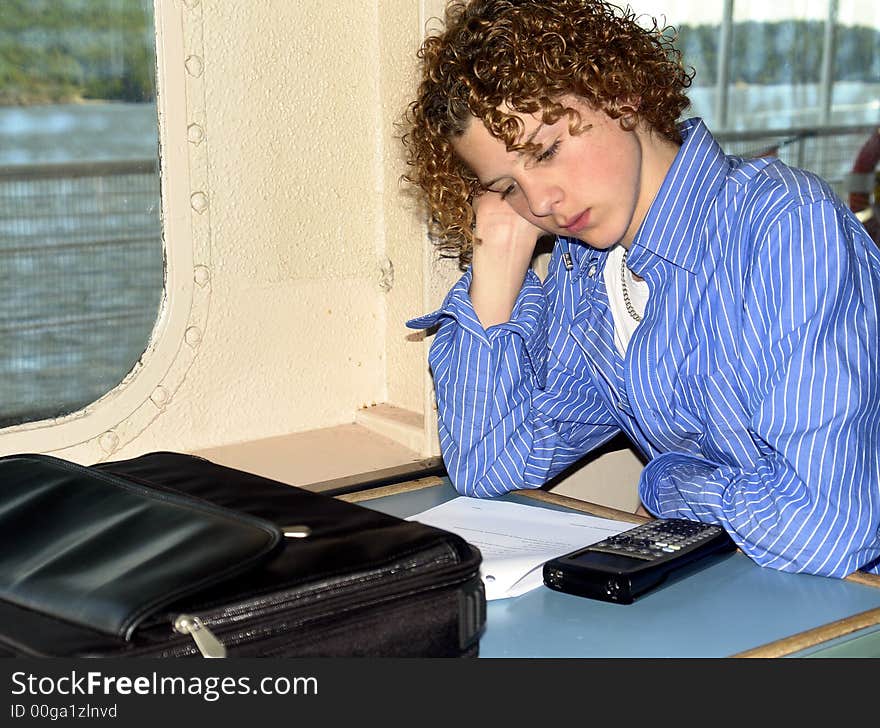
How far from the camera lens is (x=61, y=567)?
0.96 m

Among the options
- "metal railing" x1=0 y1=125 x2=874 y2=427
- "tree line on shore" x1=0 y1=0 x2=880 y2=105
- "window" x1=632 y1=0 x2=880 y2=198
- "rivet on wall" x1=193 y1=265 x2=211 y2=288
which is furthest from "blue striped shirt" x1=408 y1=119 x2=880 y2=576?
"window" x1=632 y1=0 x2=880 y2=198

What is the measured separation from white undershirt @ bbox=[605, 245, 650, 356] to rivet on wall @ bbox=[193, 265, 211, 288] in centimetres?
61

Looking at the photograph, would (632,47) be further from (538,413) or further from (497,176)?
(538,413)

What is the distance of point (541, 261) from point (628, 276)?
271 millimetres

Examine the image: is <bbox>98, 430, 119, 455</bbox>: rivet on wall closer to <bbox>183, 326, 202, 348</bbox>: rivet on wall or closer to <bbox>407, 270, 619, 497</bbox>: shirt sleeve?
<bbox>183, 326, 202, 348</bbox>: rivet on wall

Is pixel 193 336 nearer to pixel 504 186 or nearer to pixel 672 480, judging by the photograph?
pixel 504 186

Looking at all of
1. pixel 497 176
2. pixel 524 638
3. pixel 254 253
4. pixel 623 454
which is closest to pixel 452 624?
pixel 524 638

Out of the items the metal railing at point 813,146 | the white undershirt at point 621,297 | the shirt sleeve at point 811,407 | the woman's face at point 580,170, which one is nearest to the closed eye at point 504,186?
the woman's face at point 580,170

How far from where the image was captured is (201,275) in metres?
1.75

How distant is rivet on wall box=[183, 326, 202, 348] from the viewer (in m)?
1.75

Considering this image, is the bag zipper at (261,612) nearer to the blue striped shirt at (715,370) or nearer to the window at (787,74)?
the blue striped shirt at (715,370)

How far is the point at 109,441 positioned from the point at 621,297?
79 cm

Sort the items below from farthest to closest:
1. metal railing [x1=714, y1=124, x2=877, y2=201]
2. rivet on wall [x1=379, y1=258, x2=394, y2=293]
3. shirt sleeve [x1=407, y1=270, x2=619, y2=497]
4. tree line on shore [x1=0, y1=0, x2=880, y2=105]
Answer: metal railing [x1=714, y1=124, x2=877, y2=201] < rivet on wall [x1=379, y1=258, x2=394, y2=293] < shirt sleeve [x1=407, y1=270, x2=619, y2=497] < tree line on shore [x1=0, y1=0, x2=880, y2=105]

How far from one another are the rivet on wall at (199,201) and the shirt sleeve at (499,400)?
356mm
